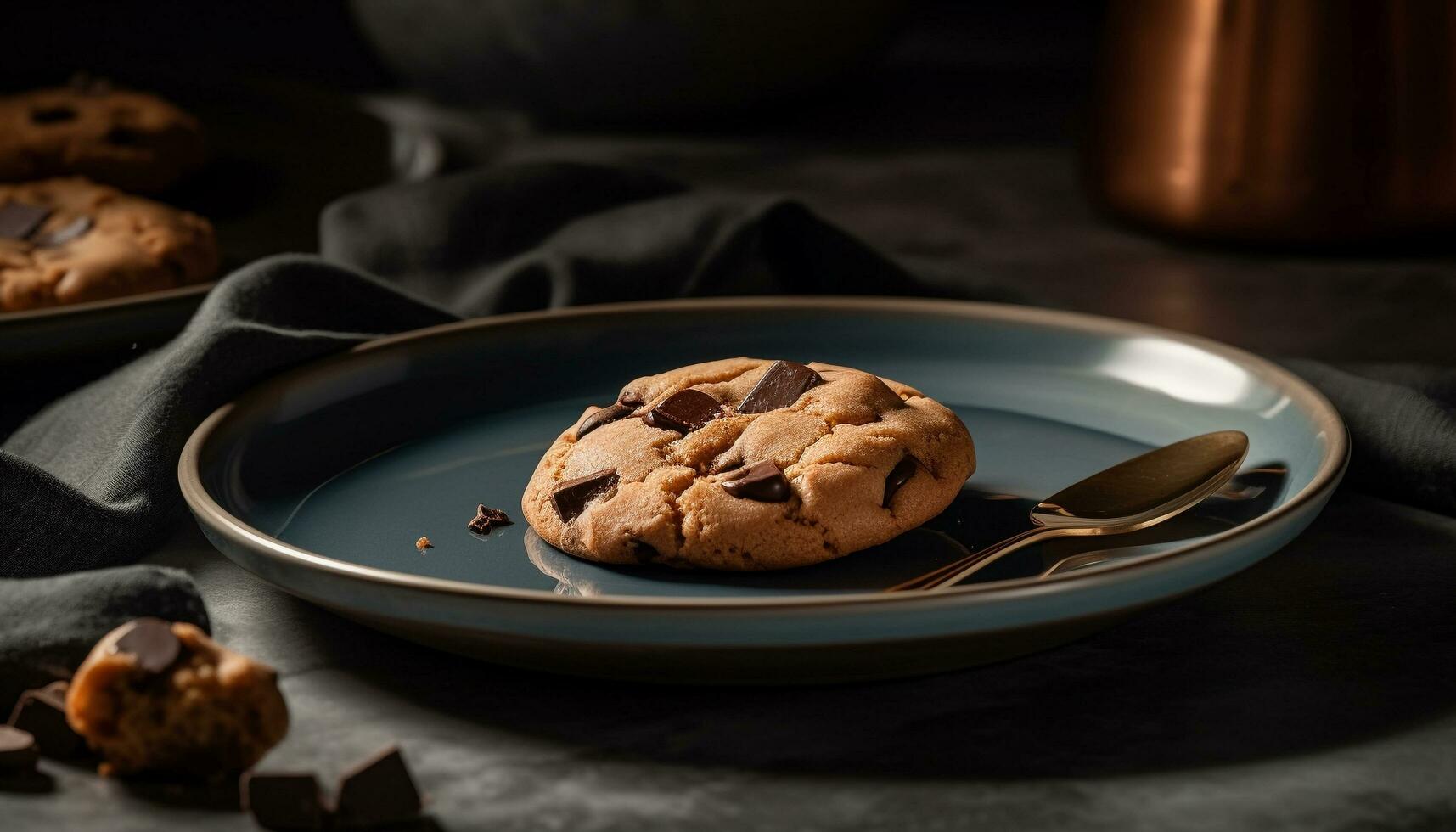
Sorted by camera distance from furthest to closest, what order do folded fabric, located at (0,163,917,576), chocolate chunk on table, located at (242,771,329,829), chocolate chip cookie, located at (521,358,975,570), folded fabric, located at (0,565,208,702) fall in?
1. folded fabric, located at (0,163,917,576)
2. chocolate chip cookie, located at (521,358,975,570)
3. folded fabric, located at (0,565,208,702)
4. chocolate chunk on table, located at (242,771,329,829)

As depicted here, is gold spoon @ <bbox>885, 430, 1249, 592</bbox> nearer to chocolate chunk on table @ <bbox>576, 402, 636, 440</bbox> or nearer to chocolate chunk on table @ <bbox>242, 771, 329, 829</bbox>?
chocolate chunk on table @ <bbox>576, 402, 636, 440</bbox>

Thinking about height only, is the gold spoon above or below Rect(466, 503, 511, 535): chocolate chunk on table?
above

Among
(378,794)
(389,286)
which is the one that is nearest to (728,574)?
(378,794)

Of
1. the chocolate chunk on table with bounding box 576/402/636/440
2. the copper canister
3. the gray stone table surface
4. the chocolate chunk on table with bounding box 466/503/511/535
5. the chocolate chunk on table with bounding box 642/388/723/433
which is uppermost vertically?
the copper canister

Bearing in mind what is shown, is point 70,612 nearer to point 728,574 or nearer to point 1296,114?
point 728,574

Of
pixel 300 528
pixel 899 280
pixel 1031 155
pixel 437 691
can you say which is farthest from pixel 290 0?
pixel 437 691

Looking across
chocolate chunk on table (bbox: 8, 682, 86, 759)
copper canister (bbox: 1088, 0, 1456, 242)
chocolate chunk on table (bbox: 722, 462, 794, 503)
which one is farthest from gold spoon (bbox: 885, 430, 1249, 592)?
copper canister (bbox: 1088, 0, 1456, 242)

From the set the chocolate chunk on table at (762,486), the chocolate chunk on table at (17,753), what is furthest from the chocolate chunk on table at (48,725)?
the chocolate chunk on table at (762,486)
